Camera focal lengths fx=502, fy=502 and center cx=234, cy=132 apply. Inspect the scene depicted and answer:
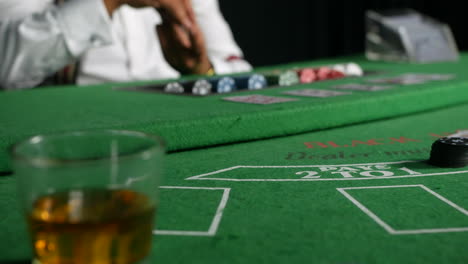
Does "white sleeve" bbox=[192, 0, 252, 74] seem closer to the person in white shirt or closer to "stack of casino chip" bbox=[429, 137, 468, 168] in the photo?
the person in white shirt

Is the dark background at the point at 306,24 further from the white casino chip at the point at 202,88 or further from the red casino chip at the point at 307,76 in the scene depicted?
the white casino chip at the point at 202,88

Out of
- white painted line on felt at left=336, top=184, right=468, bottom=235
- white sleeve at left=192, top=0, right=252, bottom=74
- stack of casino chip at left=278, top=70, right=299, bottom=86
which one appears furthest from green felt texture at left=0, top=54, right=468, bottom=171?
white sleeve at left=192, top=0, right=252, bottom=74

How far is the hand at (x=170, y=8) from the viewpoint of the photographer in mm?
2367

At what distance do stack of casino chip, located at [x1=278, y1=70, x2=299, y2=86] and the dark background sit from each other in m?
3.13

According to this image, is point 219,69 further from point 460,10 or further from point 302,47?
point 460,10

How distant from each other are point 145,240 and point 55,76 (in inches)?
104

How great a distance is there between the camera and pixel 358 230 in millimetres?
723

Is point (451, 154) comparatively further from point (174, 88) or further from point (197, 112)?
point (174, 88)

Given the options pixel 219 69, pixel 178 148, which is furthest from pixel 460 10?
pixel 178 148

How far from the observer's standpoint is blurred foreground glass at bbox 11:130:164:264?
53 centimetres

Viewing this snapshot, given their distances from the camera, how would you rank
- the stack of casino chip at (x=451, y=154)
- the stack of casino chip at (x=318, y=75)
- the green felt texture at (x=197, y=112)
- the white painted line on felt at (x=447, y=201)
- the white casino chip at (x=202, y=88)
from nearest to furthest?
1. the white painted line on felt at (x=447, y=201)
2. the stack of casino chip at (x=451, y=154)
3. the green felt texture at (x=197, y=112)
4. the white casino chip at (x=202, y=88)
5. the stack of casino chip at (x=318, y=75)

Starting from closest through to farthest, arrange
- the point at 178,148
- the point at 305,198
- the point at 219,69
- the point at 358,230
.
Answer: the point at 358,230
the point at 305,198
the point at 178,148
the point at 219,69

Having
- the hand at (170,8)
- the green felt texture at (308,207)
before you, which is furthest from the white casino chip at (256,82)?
the green felt texture at (308,207)

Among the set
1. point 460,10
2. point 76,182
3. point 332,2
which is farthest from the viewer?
point 332,2
